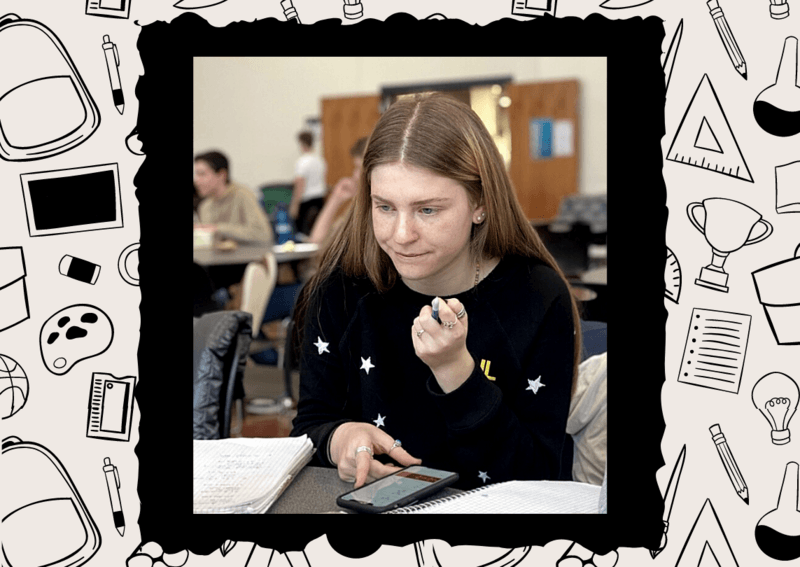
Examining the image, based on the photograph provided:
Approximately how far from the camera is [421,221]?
1.12 m

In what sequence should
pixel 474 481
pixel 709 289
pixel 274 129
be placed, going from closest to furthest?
pixel 709 289, pixel 474 481, pixel 274 129

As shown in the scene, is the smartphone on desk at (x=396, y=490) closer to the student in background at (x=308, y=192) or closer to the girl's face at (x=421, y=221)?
the girl's face at (x=421, y=221)

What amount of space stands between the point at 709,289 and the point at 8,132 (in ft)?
3.34

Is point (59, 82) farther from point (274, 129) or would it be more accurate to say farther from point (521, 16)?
point (274, 129)

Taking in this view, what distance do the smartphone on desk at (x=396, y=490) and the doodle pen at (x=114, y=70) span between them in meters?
0.65

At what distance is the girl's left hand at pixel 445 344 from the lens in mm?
1081

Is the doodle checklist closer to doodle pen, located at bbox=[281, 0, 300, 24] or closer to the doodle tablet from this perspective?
doodle pen, located at bbox=[281, 0, 300, 24]

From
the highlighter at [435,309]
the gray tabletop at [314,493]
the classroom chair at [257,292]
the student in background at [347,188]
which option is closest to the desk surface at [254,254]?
the student in background at [347,188]

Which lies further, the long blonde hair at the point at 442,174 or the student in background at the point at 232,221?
the student in background at the point at 232,221

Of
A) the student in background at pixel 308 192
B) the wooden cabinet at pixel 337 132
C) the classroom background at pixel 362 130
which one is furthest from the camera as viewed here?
the wooden cabinet at pixel 337 132

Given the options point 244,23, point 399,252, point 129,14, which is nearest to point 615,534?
point 399,252

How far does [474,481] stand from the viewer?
1.18 m

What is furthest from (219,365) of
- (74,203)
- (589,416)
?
(589,416)

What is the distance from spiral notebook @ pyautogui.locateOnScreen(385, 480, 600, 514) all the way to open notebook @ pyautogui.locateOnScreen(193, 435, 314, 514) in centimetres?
17
